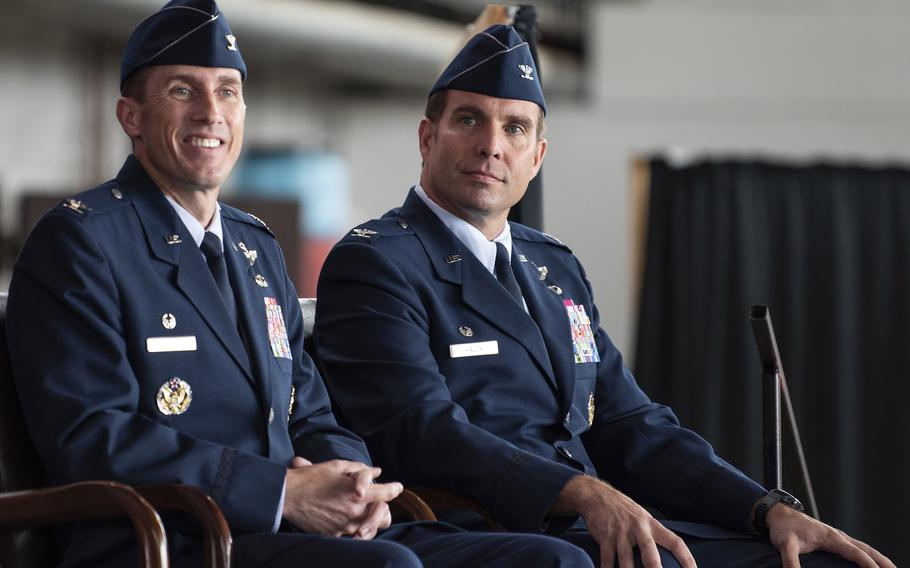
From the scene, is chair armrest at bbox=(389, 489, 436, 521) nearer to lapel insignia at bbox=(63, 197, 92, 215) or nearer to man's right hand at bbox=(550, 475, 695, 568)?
man's right hand at bbox=(550, 475, 695, 568)

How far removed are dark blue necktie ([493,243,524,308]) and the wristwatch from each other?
0.58m

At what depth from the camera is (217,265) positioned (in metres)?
2.16

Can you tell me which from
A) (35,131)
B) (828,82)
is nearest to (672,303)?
(828,82)

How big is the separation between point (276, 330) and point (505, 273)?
56 centimetres

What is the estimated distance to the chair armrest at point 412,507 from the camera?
222 cm

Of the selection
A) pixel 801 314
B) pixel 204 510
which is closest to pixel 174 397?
pixel 204 510

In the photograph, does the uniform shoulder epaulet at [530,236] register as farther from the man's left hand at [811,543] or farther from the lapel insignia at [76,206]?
the lapel insignia at [76,206]

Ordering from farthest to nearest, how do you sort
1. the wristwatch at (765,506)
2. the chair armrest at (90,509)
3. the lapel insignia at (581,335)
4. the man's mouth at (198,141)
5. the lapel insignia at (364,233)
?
the lapel insignia at (581,335) → the lapel insignia at (364,233) → the wristwatch at (765,506) → the man's mouth at (198,141) → the chair armrest at (90,509)

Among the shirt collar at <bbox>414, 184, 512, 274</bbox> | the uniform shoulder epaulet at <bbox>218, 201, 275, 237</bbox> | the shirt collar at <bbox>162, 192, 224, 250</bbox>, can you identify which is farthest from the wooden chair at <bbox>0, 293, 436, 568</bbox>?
the shirt collar at <bbox>414, 184, 512, 274</bbox>

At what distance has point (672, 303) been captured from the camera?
6582 millimetres

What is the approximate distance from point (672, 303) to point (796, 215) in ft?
2.69

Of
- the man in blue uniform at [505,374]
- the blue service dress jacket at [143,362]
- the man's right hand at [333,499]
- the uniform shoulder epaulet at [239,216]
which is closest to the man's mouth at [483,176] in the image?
the man in blue uniform at [505,374]

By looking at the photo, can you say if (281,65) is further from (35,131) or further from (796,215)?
(796,215)

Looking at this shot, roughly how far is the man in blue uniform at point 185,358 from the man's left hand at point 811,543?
0.56 meters
